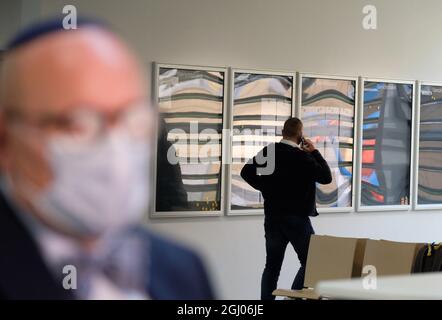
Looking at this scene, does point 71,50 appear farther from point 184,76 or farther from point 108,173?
point 184,76

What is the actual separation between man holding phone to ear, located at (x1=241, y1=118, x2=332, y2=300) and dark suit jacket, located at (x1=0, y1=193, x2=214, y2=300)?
474cm

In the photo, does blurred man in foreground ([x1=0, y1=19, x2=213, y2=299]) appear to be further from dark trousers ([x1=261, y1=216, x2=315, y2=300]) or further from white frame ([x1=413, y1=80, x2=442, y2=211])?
white frame ([x1=413, y1=80, x2=442, y2=211])

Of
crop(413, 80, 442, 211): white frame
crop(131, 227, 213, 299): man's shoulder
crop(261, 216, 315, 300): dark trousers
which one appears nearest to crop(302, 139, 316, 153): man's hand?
crop(261, 216, 315, 300): dark trousers

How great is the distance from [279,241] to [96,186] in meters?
5.00

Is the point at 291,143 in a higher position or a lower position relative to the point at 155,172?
higher

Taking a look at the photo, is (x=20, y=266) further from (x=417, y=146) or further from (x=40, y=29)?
(x=417, y=146)

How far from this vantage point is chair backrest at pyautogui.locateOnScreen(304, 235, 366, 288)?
4.61m

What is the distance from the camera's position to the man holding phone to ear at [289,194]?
563 centimetres

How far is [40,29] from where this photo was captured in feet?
2.68

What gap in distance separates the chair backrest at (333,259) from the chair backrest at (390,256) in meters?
0.10

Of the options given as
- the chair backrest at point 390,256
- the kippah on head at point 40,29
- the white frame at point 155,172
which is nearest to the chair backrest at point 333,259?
the chair backrest at point 390,256

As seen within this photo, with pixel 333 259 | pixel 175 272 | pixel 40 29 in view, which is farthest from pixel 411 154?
pixel 40 29

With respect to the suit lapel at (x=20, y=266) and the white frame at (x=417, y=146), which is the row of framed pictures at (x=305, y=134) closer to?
the white frame at (x=417, y=146)
